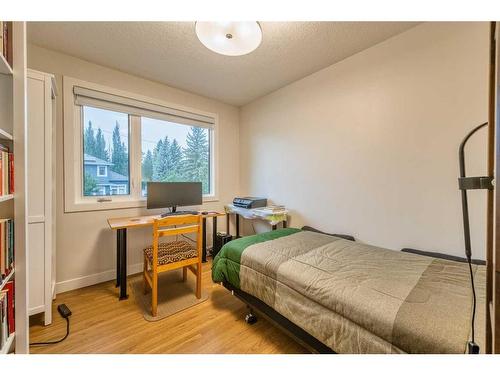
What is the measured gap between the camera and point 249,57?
2104 mm

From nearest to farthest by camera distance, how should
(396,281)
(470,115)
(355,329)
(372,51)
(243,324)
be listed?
(355,329)
(396,281)
(470,115)
(243,324)
(372,51)

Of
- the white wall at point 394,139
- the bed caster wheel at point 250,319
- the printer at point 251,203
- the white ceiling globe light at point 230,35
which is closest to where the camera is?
the white ceiling globe light at point 230,35

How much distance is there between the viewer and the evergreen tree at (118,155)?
8.01ft

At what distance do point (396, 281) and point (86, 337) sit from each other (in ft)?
7.05

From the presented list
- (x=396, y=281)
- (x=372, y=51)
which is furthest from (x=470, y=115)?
(x=396, y=281)

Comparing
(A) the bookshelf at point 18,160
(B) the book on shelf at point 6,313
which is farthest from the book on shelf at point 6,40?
(B) the book on shelf at point 6,313

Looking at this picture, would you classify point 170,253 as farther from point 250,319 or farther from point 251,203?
point 251,203

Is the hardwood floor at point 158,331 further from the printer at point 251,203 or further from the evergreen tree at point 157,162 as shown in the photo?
the evergreen tree at point 157,162

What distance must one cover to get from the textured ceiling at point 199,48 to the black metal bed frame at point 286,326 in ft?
7.30

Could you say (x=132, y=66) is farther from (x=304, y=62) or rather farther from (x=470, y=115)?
(x=470, y=115)

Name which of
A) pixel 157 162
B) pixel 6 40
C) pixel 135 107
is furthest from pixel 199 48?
pixel 157 162

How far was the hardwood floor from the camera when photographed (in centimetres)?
137

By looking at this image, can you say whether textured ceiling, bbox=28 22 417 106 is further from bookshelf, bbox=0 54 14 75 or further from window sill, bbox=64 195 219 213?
window sill, bbox=64 195 219 213

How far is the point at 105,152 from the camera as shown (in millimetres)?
2389
